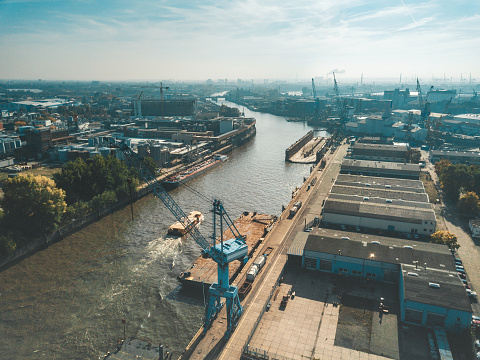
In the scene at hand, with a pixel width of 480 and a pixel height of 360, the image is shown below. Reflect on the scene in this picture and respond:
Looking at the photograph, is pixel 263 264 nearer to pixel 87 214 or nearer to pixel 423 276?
pixel 423 276

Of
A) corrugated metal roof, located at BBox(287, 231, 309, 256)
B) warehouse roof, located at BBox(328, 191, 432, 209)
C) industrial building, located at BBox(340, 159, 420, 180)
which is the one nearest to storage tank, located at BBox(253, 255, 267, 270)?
corrugated metal roof, located at BBox(287, 231, 309, 256)

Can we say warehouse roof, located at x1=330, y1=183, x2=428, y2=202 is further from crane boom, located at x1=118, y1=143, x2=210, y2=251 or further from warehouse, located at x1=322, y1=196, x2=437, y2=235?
crane boom, located at x1=118, y1=143, x2=210, y2=251

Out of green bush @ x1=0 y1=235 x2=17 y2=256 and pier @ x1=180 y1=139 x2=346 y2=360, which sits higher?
green bush @ x1=0 y1=235 x2=17 y2=256

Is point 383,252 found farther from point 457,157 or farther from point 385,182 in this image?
point 457,157

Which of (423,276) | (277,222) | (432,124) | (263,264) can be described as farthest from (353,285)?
(432,124)

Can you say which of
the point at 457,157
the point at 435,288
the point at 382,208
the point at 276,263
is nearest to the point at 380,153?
the point at 457,157

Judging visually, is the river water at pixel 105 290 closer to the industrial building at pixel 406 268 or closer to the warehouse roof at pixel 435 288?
the industrial building at pixel 406 268

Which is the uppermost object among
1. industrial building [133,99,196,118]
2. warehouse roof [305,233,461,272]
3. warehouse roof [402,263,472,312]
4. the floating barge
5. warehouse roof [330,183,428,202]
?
industrial building [133,99,196,118]
